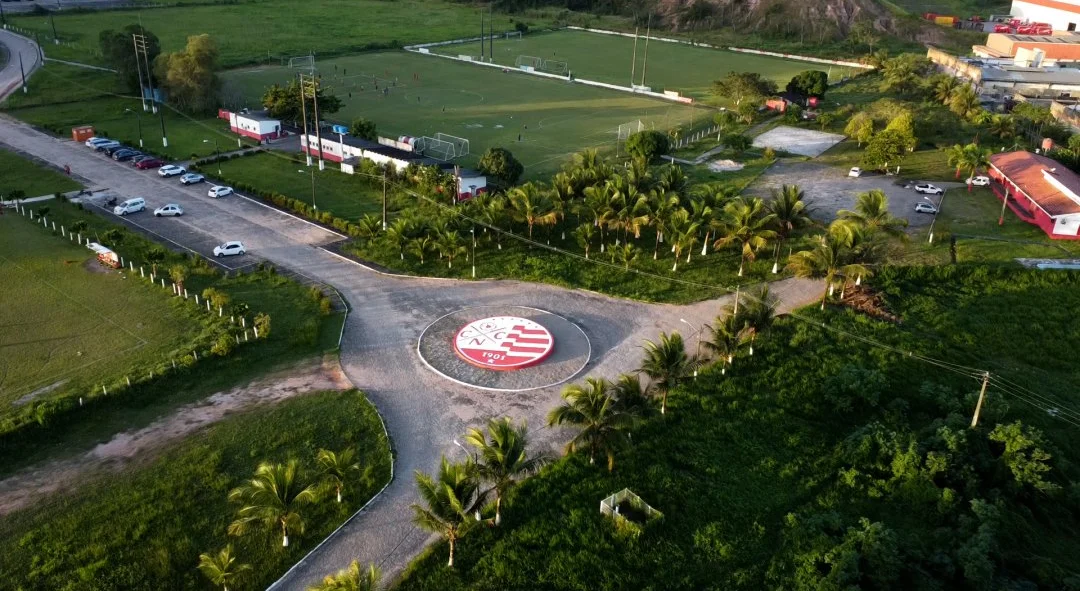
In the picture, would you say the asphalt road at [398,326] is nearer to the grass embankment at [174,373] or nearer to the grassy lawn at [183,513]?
the grassy lawn at [183,513]

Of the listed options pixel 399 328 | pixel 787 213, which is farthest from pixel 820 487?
pixel 399 328

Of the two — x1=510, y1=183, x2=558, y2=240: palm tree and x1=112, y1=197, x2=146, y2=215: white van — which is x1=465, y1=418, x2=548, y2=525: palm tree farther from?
x1=112, y1=197, x2=146, y2=215: white van

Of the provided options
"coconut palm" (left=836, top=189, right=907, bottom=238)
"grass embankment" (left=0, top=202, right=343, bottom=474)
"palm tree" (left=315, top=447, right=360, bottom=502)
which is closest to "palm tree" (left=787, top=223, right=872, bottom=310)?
"coconut palm" (left=836, top=189, right=907, bottom=238)

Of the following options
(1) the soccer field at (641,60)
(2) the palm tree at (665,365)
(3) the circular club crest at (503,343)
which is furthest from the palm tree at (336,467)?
(1) the soccer field at (641,60)

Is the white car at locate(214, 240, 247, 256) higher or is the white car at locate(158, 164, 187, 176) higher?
the white car at locate(158, 164, 187, 176)

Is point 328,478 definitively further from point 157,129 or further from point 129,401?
point 157,129

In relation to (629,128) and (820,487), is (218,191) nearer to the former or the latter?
(629,128)
